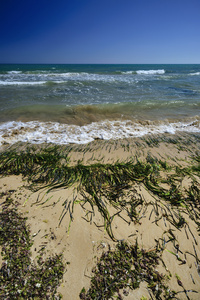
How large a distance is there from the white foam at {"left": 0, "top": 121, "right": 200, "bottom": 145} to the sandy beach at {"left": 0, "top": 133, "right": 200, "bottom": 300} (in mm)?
1581

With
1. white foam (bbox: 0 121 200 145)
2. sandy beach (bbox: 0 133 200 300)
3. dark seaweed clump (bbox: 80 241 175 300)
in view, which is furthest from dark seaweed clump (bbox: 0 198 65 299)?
white foam (bbox: 0 121 200 145)

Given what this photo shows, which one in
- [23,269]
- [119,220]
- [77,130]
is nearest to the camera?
[23,269]

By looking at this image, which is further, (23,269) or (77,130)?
(77,130)

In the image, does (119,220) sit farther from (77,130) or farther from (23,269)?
(77,130)

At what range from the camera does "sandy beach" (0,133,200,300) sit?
1.50 metres

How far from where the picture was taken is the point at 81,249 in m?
1.69

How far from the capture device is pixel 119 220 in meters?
2.00

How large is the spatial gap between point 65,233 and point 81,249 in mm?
273

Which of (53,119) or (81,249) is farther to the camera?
(53,119)

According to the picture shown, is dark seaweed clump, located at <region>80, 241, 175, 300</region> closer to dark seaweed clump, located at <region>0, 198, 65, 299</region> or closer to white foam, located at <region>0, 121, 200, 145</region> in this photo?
dark seaweed clump, located at <region>0, 198, 65, 299</region>

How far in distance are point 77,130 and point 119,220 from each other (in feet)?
12.1

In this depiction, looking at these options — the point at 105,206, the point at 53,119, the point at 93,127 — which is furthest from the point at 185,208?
the point at 53,119

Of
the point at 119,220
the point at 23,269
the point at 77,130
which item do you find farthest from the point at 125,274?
the point at 77,130

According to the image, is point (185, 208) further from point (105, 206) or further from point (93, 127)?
point (93, 127)
